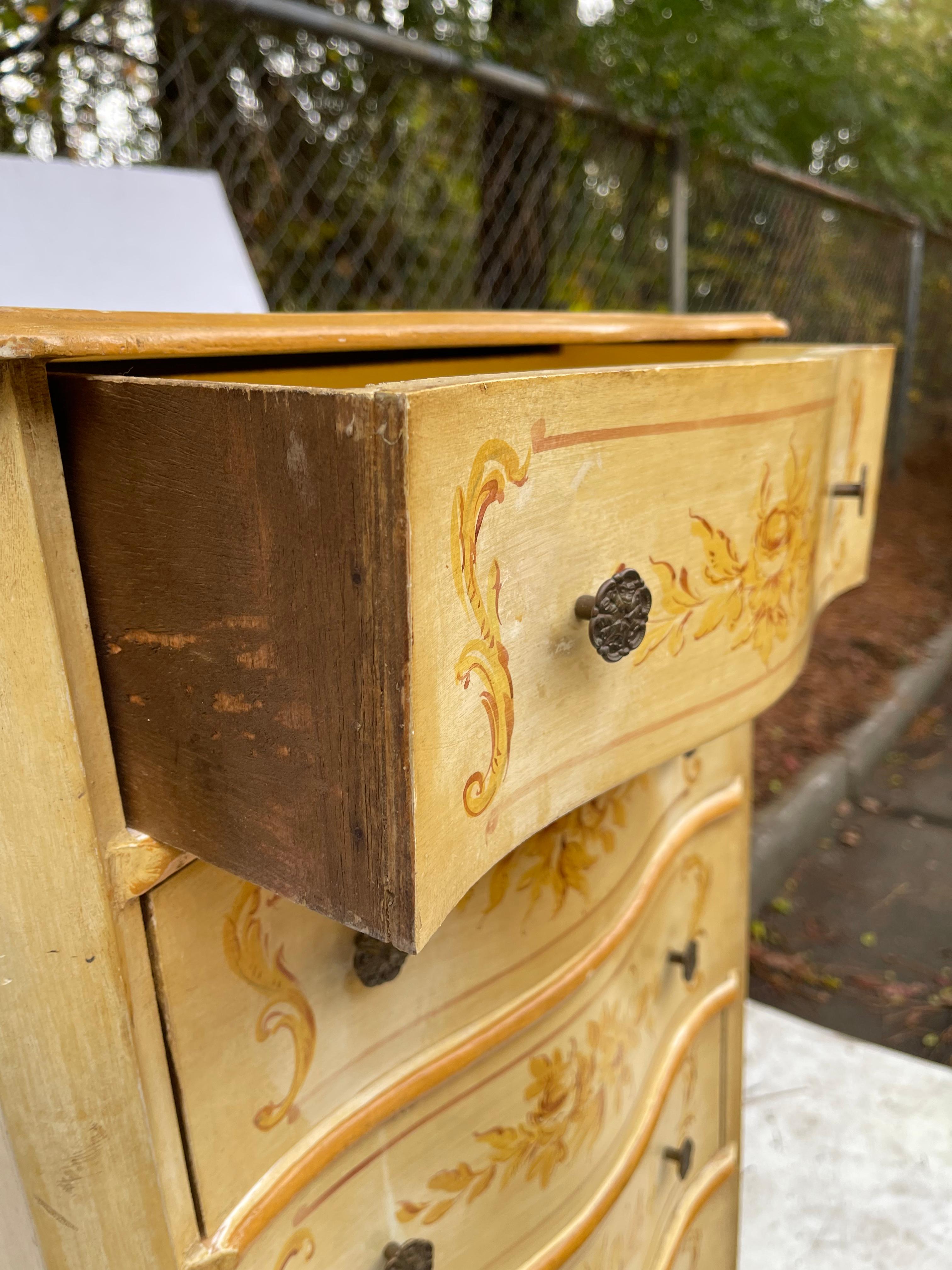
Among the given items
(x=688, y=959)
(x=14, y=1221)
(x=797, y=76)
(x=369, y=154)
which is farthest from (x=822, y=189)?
(x=14, y=1221)

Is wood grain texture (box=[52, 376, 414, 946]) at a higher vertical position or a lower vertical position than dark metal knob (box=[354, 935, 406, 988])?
higher

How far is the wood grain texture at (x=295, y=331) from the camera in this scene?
13.3 inches

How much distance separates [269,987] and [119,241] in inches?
26.1

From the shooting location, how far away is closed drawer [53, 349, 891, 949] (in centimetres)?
32

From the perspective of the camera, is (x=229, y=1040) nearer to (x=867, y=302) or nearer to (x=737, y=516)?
(x=737, y=516)

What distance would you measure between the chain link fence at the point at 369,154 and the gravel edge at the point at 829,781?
1.21m

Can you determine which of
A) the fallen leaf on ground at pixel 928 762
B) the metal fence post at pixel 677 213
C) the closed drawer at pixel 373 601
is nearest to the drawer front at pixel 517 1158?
the closed drawer at pixel 373 601

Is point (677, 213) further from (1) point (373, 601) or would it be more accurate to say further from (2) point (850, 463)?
(1) point (373, 601)

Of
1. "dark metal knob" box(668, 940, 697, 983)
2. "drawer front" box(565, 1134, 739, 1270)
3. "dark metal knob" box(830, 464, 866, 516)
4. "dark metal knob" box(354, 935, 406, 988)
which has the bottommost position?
"drawer front" box(565, 1134, 739, 1270)

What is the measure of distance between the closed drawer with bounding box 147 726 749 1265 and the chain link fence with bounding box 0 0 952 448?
1.04 m

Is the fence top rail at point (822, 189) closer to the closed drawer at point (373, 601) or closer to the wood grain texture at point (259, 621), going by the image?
the closed drawer at point (373, 601)

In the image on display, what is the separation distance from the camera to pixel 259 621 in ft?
1.14

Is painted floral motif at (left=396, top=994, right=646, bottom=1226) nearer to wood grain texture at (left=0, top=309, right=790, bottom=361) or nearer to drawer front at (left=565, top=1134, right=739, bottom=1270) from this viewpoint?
drawer front at (left=565, top=1134, right=739, bottom=1270)

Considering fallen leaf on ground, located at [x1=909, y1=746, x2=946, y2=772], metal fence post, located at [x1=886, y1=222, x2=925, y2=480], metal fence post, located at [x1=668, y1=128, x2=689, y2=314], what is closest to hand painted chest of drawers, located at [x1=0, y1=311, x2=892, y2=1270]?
metal fence post, located at [x1=668, y1=128, x2=689, y2=314]
